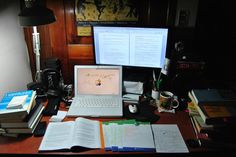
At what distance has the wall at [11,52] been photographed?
137 centimetres

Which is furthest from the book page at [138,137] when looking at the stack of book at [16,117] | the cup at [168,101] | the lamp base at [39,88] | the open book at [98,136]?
the lamp base at [39,88]

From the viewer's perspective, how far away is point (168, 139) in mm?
1106

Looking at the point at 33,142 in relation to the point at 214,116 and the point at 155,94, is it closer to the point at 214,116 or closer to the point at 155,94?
the point at 155,94

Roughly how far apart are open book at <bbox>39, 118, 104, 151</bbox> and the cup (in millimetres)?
417

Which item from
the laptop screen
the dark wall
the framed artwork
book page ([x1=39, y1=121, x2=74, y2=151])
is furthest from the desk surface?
the framed artwork

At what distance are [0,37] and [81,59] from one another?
1.95 feet

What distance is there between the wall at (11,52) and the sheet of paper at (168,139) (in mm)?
988

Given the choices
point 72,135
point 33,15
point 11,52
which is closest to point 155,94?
point 72,135

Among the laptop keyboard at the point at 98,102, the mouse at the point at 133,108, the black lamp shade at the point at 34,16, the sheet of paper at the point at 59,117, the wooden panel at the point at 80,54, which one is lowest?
the sheet of paper at the point at 59,117

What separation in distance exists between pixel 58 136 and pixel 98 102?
359 millimetres

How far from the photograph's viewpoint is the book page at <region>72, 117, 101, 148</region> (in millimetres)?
1047

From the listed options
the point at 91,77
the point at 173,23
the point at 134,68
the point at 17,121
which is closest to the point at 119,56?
the point at 134,68

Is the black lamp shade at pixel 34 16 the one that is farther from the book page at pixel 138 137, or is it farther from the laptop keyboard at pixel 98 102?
the book page at pixel 138 137

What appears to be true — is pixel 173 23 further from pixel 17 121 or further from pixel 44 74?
pixel 17 121
